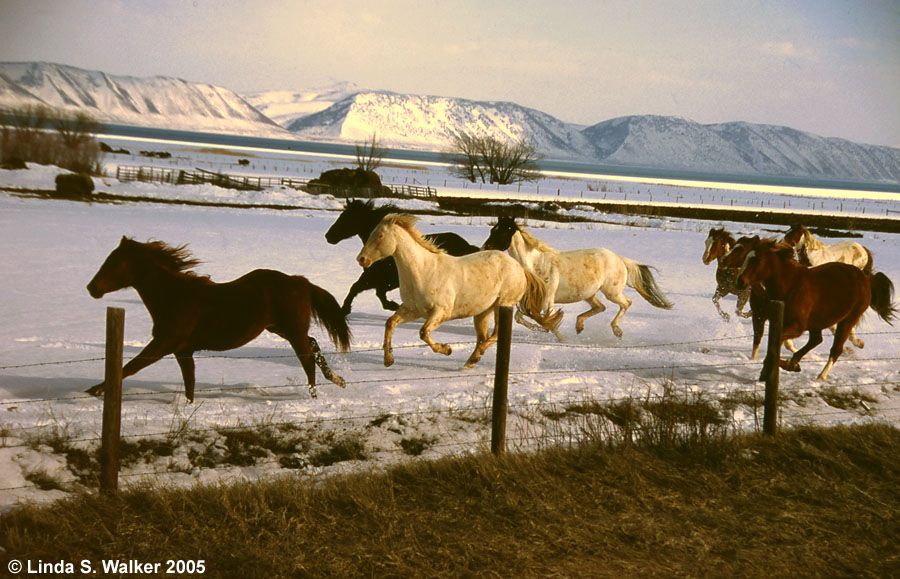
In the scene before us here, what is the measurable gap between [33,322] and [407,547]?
871 centimetres

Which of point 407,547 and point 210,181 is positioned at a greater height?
point 210,181

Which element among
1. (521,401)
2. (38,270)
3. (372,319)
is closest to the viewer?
(521,401)

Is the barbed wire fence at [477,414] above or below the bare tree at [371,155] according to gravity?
below

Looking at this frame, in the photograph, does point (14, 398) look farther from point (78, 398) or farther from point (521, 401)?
point (521, 401)

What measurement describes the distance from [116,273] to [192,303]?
2.40 ft

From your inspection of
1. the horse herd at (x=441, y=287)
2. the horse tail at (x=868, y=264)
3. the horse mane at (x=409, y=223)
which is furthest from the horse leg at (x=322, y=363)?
the horse tail at (x=868, y=264)

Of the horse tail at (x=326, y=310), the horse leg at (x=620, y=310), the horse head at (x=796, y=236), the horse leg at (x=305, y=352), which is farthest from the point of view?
the horse head at (x=796, y=236)

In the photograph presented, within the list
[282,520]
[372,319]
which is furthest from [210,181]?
[282,520]

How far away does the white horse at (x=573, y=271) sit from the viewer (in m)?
11.8

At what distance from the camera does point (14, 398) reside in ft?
27.1

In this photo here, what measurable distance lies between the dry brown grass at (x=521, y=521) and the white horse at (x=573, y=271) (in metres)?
4.94

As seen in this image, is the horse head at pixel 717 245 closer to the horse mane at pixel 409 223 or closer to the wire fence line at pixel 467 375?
the wire fence line at pixel 467 375

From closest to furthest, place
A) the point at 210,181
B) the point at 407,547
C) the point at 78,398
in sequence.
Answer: the point at 407,547
the point at 78,398
the point at 210,181

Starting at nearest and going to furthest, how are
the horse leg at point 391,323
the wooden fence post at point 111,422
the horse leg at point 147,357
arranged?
the wooden fence post at point 111,422 → the horse leg at point 147,357 → the horse leg at point 391,323
